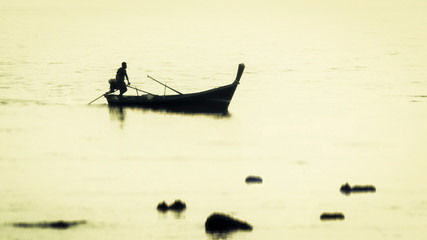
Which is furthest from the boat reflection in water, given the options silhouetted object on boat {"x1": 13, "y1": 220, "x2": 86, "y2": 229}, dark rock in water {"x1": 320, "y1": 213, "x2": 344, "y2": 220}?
dark rock in water {"x1": 320, "y1": 213, "x2": 344, "y2": 220}

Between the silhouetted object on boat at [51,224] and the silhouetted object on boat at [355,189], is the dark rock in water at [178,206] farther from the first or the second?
the silhouetted object on boat at [355,189]

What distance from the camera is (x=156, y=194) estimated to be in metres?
20.5

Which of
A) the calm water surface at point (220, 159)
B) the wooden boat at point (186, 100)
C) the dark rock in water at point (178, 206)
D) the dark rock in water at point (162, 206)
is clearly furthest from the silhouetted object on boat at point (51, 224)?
the wooden boat at point (186, 100)

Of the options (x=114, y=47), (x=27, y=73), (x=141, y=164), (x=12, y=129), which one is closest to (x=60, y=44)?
(x=114, y=47)

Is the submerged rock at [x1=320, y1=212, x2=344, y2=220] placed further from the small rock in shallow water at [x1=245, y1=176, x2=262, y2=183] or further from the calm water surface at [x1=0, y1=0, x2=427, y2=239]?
the small rock in shallow water at [x1=245, y1=176, x2=262, y2=183]

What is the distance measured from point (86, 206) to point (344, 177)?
24.1 feet

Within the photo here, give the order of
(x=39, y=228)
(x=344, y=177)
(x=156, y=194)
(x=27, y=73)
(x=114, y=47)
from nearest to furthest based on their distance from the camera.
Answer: (x=39, y=228) → (x=156, y=194) → (x=344, y=177) → (x=27, y=73) → (x=114, y=47)

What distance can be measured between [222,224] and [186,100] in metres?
16.0

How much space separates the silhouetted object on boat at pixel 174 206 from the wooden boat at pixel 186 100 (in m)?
13.9

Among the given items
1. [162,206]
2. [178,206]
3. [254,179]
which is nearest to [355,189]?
[254,179]

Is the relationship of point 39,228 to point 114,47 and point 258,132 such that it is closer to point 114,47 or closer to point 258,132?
point 258,132

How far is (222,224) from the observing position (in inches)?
670

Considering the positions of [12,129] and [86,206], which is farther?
[12,129]

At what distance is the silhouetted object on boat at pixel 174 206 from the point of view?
18.6 metres
